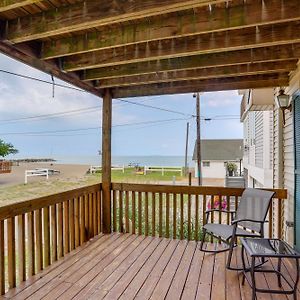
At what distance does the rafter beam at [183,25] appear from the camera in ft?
6.80

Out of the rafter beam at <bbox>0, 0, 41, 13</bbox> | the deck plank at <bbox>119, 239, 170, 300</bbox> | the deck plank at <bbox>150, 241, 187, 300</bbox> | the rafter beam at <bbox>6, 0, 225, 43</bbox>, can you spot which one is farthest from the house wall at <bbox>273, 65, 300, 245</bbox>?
the rafter beam at <bbox>0, 0, 41, 13</bbox>

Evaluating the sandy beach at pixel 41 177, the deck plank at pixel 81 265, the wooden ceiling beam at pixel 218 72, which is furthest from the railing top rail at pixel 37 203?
the wooden ceiling beam at pixel 218 72

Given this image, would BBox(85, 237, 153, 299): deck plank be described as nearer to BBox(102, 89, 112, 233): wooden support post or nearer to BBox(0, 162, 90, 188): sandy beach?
BBox(102, 89, 112, 233): wooden support post

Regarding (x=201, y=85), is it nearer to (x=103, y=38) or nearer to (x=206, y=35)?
(x=206, y=35)

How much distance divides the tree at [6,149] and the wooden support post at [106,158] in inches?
64.0

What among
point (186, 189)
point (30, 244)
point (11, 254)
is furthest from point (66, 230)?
point (186, 189)

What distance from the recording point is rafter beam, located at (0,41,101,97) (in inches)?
103

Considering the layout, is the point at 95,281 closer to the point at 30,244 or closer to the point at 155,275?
the point at 155,275

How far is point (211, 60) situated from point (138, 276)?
2.58m

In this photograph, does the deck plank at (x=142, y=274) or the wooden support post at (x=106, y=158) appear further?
the wooden support post at (x=106, y=158)

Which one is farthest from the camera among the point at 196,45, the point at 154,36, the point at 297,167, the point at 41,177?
the point at 41,177

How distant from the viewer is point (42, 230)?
3.24m

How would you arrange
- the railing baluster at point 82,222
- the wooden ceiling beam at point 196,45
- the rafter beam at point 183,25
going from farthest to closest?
the railing baluster at point 82,222 → the wooden ceiling beam at point 196,45 → the rafter beam at point 183,25

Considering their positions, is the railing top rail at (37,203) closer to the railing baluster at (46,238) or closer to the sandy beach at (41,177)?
the railing baluster at (46,238)
